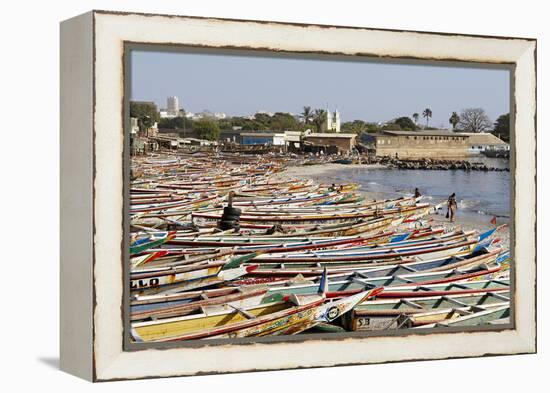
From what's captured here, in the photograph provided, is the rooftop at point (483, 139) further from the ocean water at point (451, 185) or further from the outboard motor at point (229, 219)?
the outboard motor at point (229, 219)

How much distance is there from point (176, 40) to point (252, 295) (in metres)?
1.98

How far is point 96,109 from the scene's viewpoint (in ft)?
25.8

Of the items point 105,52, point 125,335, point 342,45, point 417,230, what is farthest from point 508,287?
point 105,52

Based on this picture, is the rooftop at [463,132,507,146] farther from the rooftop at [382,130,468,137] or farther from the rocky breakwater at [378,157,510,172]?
the rocky breakwater at [378,157,510,172]

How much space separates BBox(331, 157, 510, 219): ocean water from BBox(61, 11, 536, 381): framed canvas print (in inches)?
0.7

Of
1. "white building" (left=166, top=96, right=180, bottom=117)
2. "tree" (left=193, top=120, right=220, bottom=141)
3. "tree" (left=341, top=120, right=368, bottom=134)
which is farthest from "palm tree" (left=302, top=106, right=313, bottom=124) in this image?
"white building" (left=166, top=96, right=180, bottom=117)

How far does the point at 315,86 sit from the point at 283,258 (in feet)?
4.49

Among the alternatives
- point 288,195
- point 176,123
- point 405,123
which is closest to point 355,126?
point 405,123

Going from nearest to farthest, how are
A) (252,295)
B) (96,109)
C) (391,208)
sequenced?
(96,109) → (252,295) → (391,208)

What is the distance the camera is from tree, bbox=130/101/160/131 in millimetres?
8109

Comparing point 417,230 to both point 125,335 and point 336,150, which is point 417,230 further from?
point 125,335

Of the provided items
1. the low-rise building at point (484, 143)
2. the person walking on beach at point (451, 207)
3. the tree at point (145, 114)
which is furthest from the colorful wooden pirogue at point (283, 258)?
the low-rise building at point (484, 143)

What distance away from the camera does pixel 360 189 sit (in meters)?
9.04

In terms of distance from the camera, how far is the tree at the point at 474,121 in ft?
30.7
